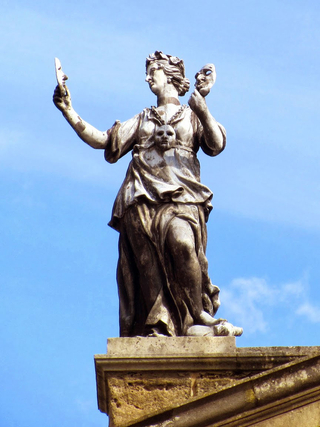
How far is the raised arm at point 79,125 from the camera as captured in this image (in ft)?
36.6

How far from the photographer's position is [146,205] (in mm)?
10781

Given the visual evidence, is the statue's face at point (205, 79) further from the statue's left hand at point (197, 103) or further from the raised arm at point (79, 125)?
the raised arm at point (79, 125)

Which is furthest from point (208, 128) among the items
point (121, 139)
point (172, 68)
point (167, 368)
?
point (167, 368)

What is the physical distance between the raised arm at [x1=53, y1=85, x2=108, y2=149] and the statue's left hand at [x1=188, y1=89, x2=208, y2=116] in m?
1.02

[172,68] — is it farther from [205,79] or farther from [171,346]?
[171,346]

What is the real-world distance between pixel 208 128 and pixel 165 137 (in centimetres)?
43

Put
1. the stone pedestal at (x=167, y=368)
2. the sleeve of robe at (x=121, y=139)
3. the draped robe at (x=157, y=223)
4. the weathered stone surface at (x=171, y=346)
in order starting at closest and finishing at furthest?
the stone pedestal at (x=167, y=368) < the weathered stone surface at (x=171, y=346) < the draped robe at (x=157, y=223) < the sleeve of robe at (x=121, y=139)

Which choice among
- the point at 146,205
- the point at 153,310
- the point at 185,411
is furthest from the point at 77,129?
the point at 185,411

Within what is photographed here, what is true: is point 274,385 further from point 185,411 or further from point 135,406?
point 135,406

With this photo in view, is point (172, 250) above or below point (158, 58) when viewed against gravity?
below

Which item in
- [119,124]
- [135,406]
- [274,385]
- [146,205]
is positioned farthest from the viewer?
[119,124]

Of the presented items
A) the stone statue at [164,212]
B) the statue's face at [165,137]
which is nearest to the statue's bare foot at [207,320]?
the stone statue at [164,212]

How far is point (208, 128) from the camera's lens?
36.3 feet

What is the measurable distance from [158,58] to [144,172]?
1472 millimetres
